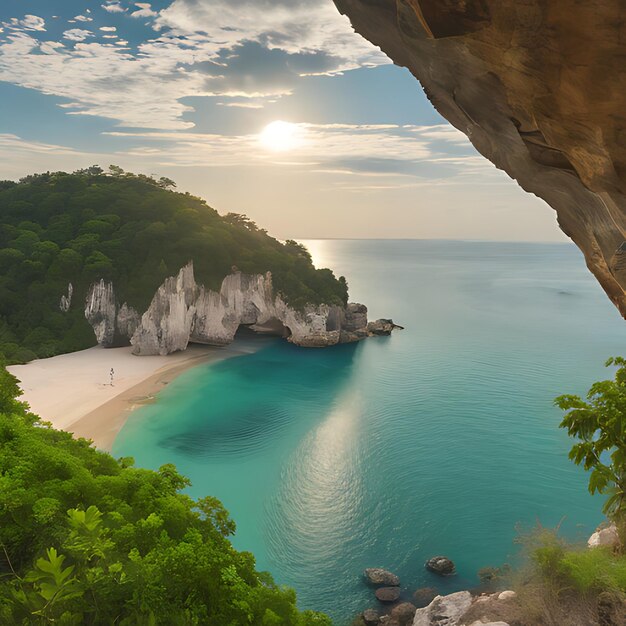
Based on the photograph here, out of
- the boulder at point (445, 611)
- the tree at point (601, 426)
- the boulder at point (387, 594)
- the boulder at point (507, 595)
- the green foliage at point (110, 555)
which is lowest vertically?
the boulder at point (387, 594)

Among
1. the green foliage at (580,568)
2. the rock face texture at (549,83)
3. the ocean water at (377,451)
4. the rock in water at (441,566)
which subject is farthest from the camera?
the ocean water at (377,451)

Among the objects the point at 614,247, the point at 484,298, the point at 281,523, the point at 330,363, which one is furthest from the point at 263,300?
the point at 484,298

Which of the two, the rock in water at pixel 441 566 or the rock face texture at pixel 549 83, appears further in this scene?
the rock in water at pixel 441 566

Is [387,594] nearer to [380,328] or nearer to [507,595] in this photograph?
[507,595]

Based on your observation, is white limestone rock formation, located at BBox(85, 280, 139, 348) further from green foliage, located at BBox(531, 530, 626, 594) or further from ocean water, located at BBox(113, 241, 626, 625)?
green foliage, located at BBox(531, 530, 626, 594)

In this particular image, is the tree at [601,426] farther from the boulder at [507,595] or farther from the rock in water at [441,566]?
the rock in water at [441,566]

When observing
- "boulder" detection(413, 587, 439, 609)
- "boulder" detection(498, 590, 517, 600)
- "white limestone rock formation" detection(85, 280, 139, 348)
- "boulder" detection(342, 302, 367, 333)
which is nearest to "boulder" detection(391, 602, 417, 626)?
"boulder" detection(413, 587, 439, 609)

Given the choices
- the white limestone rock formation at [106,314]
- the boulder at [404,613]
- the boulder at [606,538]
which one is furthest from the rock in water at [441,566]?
the white limestone rock formation at [106,314]
